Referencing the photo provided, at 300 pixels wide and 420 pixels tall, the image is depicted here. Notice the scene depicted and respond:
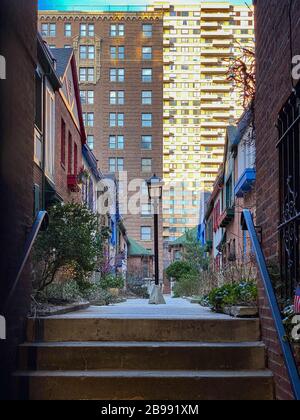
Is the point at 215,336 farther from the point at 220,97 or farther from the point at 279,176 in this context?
the point at 220,97

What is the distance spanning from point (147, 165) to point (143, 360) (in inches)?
2231

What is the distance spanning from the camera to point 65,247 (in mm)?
9688

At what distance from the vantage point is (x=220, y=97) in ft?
305

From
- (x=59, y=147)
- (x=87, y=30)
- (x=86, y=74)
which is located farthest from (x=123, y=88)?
(x=59, y=147)

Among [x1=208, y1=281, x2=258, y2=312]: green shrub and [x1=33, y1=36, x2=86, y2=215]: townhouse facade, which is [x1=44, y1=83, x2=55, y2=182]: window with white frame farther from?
[x1=208, y1=281, x2=258, y2=312]: green shrub

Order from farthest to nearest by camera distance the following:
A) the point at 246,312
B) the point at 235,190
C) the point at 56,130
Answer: the point at 235,190 → the point at 56,130 → the point at 246,312

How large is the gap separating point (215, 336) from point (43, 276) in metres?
3.87

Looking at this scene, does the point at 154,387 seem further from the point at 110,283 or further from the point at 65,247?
the point at 110,283

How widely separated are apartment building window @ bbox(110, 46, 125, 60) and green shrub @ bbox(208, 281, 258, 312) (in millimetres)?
59439

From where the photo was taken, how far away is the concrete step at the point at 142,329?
5.77m

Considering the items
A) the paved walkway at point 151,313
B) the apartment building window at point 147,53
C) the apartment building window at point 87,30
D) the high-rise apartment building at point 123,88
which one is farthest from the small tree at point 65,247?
the apartment building window at point 87,30

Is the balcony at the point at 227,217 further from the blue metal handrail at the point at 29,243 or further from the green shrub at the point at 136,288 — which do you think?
the blue metal handrail at the point at 29,243

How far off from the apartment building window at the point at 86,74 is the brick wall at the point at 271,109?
58720mm
